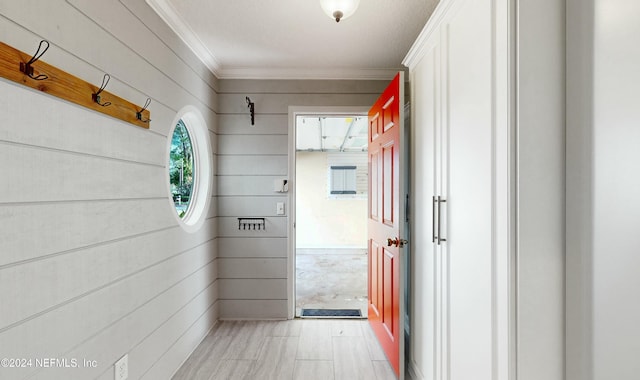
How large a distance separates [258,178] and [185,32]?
4.45 ft

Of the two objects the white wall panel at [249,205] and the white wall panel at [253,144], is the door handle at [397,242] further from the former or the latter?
the white wall panel at [253,144]

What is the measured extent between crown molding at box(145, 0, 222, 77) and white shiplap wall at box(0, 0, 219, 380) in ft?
0.18

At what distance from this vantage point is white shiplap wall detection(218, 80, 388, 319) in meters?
2.94

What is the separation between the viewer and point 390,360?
2.13 metres

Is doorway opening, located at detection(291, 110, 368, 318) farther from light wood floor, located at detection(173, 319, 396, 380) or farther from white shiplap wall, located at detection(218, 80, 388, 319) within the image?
light wood floor, located at detection(173, 319, 396, 380)

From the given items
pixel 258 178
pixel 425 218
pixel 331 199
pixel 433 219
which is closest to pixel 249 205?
pixel 258 178

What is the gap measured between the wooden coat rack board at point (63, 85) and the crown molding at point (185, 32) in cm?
72

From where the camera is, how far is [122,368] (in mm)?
1522

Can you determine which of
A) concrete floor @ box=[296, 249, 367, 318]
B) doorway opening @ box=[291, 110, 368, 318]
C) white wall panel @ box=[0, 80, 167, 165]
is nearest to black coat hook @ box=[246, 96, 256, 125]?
white wall panel @ box=[0, 80, 167, 165]

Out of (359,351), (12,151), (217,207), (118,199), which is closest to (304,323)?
(359,351)

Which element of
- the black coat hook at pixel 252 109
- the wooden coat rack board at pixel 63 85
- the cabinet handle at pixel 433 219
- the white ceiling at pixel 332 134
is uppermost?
the white ceiling at pixel 332 134

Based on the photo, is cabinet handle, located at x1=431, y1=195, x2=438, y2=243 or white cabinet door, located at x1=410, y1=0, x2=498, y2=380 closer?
white cabinet door, located at x1=410, y1=0, x2=498, y2=380

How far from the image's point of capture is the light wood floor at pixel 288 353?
6.84 ft

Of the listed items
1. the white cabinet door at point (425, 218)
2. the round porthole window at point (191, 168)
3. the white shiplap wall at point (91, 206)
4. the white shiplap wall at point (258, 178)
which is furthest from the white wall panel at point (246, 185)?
the white cabinet door at point (425, 218)
